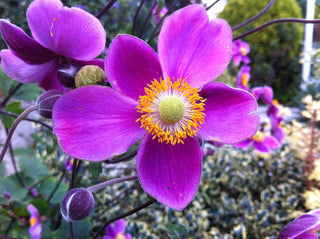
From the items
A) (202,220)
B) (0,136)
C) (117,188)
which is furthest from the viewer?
(117,188)

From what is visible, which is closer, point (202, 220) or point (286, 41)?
point (202, 220)

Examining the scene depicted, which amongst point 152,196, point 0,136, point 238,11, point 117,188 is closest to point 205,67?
point 152,196

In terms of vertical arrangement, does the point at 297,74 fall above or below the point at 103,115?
below

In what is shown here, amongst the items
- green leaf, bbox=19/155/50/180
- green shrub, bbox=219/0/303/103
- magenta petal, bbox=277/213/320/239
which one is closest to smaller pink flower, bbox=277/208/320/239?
magenta petal, bbox=277/213/320/239

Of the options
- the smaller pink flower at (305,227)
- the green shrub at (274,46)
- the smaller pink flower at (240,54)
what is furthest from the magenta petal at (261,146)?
the green shrub at (274,46)

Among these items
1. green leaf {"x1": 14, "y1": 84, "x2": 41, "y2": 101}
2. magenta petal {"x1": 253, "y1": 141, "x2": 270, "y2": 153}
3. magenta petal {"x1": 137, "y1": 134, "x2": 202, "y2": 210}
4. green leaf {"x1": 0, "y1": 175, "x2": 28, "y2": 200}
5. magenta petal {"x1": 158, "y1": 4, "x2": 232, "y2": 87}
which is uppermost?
magenta petal {"x1": 158, "y1": 4, "x2": 232, "y2": 87}

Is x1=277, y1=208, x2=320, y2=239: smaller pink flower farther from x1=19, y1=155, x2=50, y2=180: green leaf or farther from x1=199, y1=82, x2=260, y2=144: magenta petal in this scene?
x1=19, y1=155, x2=50, y2=180: green leaf

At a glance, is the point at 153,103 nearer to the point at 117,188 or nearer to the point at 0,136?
the point at 0,136

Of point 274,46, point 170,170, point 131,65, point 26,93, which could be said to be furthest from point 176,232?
point 274,46
